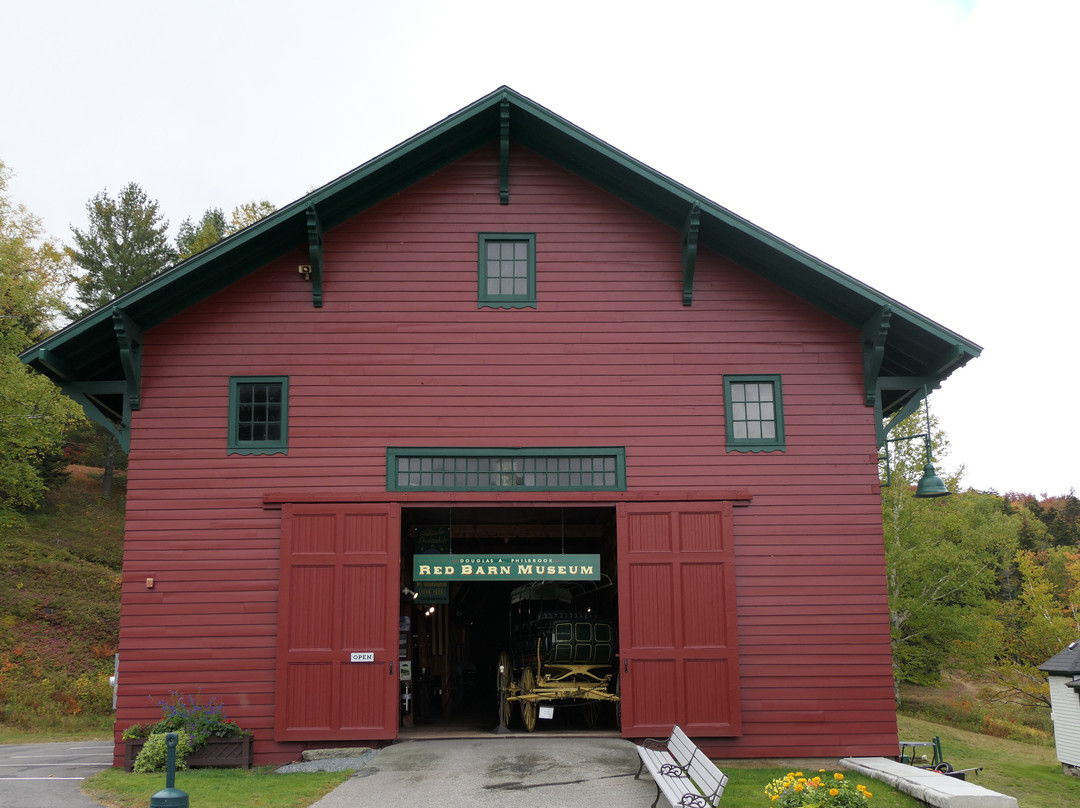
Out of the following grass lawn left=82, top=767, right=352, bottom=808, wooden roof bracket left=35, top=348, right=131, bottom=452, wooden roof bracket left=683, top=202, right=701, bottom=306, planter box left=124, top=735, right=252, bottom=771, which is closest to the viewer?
grass lawn left=82, top=767, right=352, bottom=808

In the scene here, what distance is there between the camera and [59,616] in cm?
3102

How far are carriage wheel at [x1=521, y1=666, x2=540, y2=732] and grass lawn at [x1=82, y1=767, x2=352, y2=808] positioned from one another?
4183 millimetres

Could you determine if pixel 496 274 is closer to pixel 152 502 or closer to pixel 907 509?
pixel 152 502

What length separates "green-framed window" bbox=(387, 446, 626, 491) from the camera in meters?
14.6

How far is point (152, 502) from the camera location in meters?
14.3

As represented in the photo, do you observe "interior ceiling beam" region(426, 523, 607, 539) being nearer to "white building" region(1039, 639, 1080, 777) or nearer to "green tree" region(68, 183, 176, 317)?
"white building" region(1039, 639, 1080, 777)

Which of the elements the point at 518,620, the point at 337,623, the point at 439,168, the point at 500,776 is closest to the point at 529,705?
the point at 518,620

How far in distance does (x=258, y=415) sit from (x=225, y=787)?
5.32 metres

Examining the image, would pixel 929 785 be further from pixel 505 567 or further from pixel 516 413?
pixel 516 413

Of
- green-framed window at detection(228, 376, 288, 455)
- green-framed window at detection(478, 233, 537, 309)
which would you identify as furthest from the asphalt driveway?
green-framed window at detection(478, 233, 537, 309)

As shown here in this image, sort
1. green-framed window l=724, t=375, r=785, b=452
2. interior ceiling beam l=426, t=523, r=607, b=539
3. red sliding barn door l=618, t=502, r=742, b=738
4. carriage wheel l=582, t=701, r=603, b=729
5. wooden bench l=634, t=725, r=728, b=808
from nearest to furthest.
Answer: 1. wooden bench l=634, t=725, r=728, b=808
2. red sliding barn door l=618, t=502, r=742, b=738
3. green-framed window l=724, t=375, r=785, b=452
4. carriage wheel l=582, t=701, r=603, b=729
5. interior ceiling beam l=426, t=523, r=607, b=539

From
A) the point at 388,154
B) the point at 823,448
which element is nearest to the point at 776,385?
the point at 823,448

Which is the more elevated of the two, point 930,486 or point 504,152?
point 504,152

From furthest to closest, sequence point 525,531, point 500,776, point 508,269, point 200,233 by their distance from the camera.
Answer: point 200,233 < point 525,531 < point 508,269 < point 500,776
